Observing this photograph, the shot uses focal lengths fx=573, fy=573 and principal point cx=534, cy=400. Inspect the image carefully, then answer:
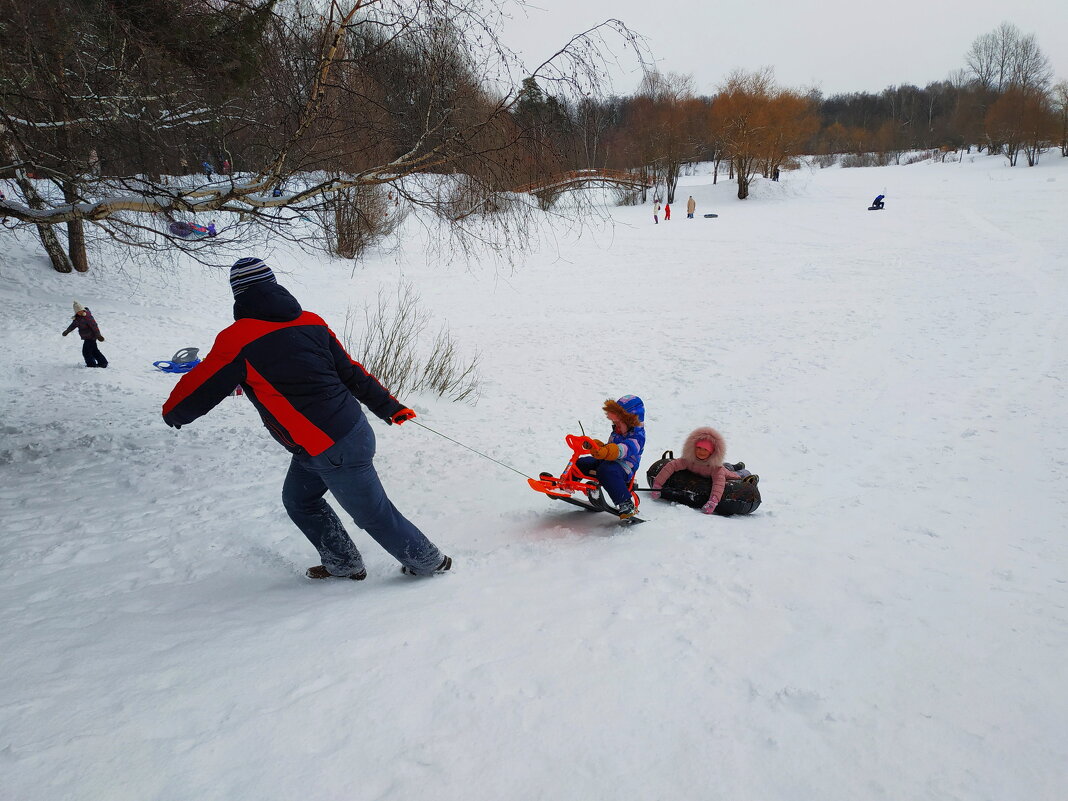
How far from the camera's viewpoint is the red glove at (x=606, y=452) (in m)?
4.20

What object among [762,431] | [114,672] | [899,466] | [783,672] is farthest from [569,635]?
[762,431]

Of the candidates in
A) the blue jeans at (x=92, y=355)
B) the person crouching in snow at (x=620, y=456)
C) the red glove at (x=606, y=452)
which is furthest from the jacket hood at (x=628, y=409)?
the blue jeans at (x=92, y=355)

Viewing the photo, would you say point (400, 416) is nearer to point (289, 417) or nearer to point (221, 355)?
point (289, 417)

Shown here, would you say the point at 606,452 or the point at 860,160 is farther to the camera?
the point at 860,160

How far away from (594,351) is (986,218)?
20.9 m

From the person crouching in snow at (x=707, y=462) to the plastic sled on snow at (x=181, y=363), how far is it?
791cm

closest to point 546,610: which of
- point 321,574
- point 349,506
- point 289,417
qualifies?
point 349,506

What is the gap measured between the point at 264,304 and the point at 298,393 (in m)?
0.44

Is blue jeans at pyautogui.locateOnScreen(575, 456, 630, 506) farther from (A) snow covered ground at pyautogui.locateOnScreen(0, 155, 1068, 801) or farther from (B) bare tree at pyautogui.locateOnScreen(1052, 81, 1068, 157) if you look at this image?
(B) bare tree at pyautogui.locateOnScreen(1052, 81, 1068, 157)

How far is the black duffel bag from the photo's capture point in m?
4.96

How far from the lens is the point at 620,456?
14.0ft

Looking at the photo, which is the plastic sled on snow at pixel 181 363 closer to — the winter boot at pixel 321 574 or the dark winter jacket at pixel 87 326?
the dark winter jacket at pixel 87 326

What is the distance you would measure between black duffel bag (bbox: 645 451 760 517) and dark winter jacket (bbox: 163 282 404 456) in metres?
3.28

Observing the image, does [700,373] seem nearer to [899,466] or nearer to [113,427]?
[899,466]
